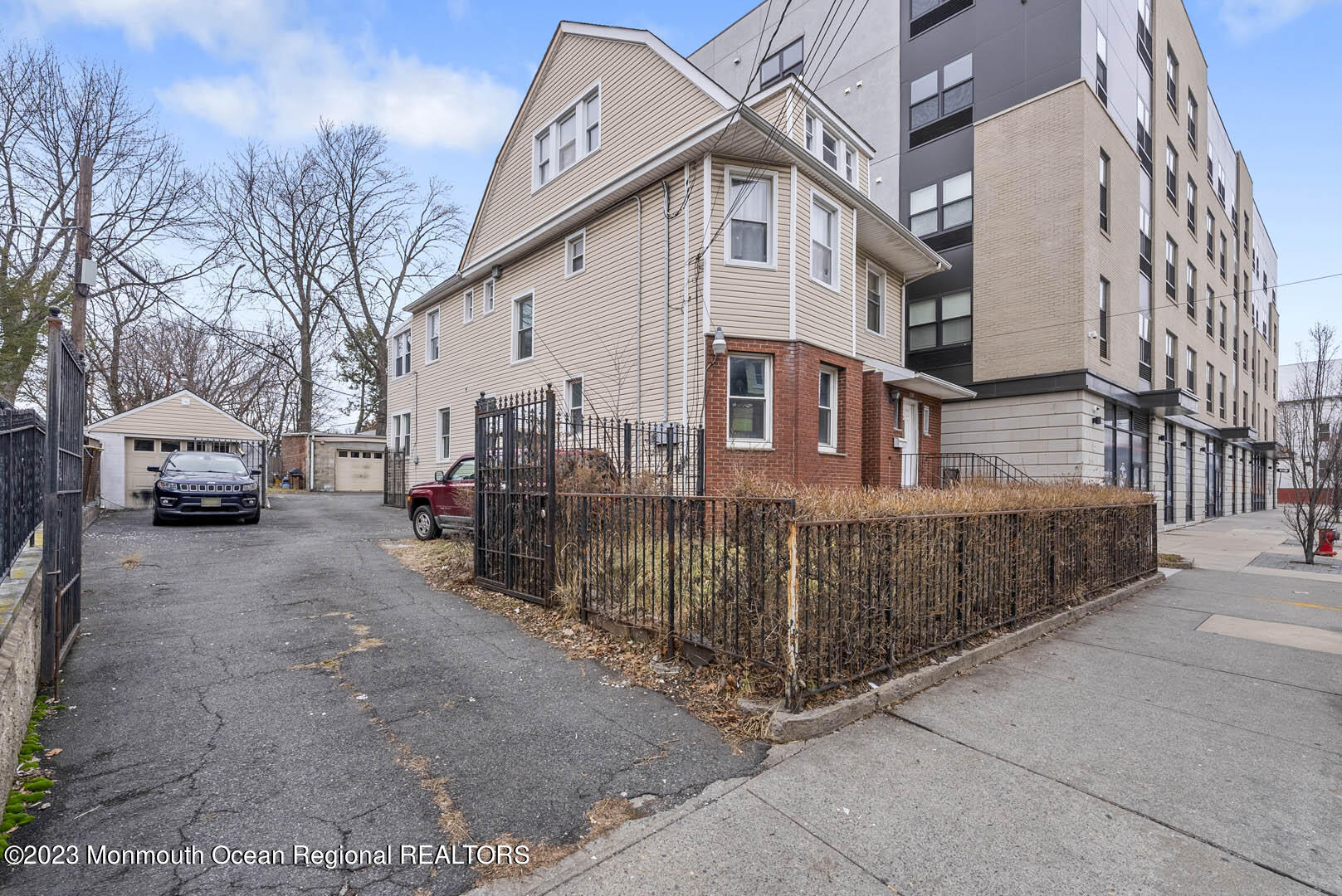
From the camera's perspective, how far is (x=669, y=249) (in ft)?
38.3

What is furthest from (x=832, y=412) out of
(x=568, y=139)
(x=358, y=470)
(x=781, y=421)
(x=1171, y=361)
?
(x=358, y=470)

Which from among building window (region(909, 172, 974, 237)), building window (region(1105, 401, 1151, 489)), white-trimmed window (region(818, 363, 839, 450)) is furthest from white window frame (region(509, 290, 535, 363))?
building window (region(1105, 401, 1151, 489))

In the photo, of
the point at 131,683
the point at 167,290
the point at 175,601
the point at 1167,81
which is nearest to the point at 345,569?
the point at 175,601

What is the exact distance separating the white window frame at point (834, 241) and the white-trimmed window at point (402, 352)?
15459 mm

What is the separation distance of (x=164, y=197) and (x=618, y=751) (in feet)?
83.7

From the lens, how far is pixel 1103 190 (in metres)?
16.4

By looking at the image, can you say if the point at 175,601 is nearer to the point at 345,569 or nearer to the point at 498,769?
the point at 345,569

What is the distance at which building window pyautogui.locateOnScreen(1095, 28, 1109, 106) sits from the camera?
16.1 m

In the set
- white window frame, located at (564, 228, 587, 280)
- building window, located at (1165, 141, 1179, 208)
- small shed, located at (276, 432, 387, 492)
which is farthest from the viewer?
small shed, located at (276, 432, 387, 492)

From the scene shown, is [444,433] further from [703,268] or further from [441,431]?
[703,268]

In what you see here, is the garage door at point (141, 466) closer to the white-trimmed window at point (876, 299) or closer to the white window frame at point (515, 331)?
the white window frame at point (515, 331)

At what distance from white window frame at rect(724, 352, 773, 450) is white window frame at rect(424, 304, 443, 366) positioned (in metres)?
12.0

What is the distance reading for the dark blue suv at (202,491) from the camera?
12.8 metres

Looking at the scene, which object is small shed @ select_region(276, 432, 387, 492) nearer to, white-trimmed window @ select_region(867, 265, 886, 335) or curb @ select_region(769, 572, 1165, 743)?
white-trimmed window @ select_region(867, 265, 886, 335)
